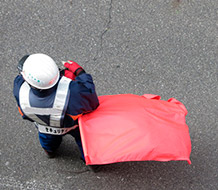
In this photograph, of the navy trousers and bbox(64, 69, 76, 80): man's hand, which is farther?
the navy trousers

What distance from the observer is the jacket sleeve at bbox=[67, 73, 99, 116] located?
1.84 metres

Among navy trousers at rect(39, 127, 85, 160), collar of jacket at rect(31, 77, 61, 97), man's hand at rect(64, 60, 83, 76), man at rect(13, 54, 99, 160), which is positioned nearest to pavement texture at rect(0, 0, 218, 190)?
navy trousers at rect(39, 127, 85, 160)

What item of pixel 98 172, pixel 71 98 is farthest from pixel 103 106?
pixel 98 172

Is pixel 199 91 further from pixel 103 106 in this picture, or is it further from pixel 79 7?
pixel 79 7

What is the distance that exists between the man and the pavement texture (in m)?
1.07

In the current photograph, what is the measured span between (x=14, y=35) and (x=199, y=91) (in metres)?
Result: 2.41

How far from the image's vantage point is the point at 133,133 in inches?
73.1

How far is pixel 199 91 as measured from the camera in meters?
3.03

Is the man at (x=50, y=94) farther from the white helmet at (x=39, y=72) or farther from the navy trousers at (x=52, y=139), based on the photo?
the navy trousers at (x=52, y=139)

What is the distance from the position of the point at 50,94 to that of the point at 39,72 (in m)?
0.20

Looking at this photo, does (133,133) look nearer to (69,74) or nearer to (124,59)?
(69,74)

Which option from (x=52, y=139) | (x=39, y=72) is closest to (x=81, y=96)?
(x=39, y=72)

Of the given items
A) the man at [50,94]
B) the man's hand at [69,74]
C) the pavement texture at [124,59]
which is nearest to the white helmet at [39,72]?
the man at [50,94]

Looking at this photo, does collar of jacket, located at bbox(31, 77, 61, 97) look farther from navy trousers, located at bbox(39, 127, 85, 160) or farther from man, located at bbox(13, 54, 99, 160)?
navy trousers, located at bbox(39, 127, 85, 160)
